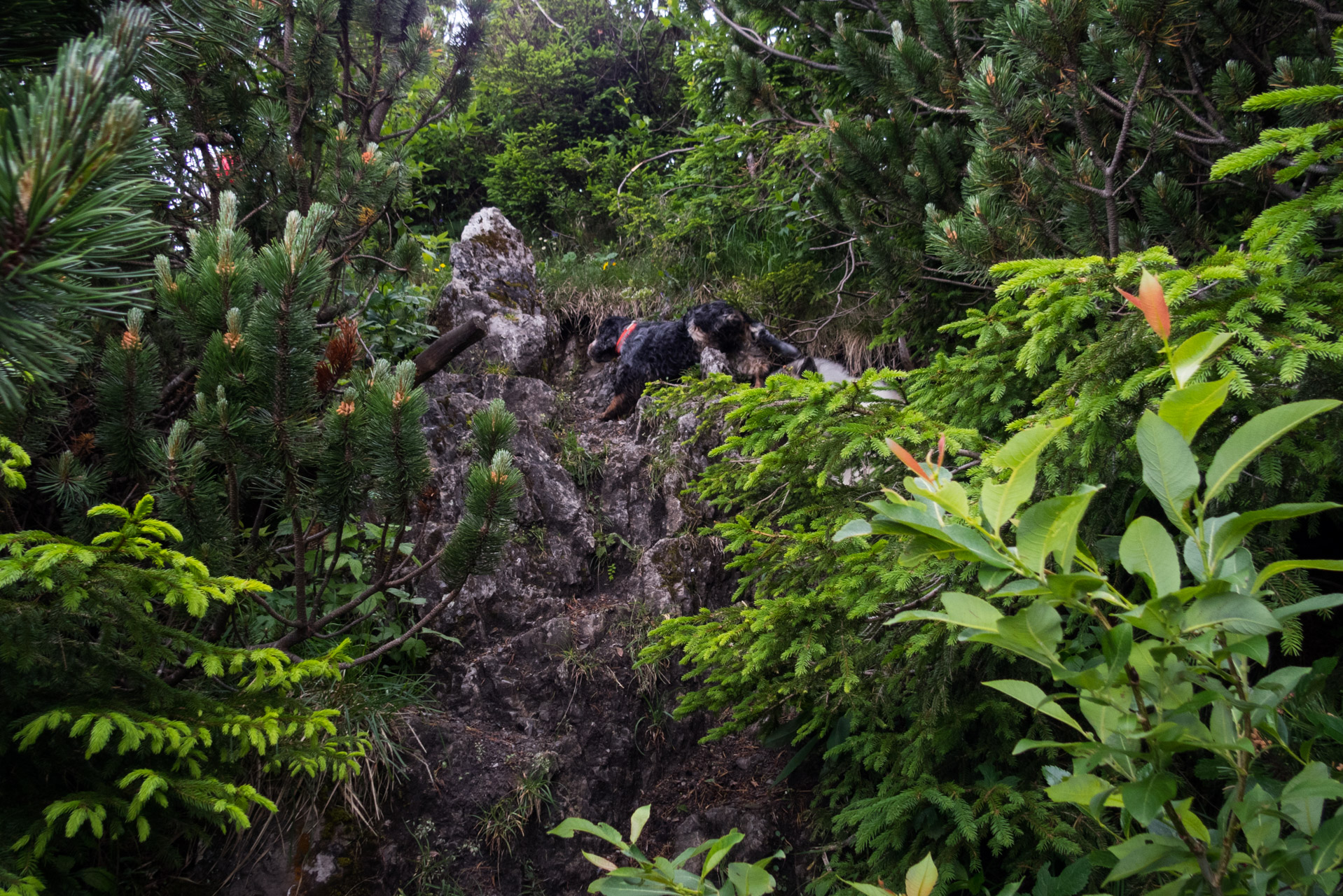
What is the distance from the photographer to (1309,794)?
0.55m

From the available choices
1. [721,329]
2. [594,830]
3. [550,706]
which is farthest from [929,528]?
[721,329]

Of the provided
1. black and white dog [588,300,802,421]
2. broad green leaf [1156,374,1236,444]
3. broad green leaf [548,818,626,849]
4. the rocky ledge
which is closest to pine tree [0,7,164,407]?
broad green leaf [548,818,626,849]

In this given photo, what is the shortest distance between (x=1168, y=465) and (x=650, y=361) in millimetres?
4151

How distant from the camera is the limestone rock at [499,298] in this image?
450 cm

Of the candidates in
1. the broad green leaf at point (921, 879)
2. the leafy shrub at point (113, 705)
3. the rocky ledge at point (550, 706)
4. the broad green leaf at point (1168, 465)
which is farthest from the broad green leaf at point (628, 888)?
the rocky ledge at point (550, 706)

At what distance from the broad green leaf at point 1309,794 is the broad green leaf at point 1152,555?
0.19 meters

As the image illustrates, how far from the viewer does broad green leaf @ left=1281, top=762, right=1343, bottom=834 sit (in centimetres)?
54

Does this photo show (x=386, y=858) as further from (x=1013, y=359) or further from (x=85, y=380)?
(x=1013, y=359)

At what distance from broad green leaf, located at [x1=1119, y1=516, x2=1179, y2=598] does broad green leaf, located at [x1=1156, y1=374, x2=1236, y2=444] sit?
0.26ft

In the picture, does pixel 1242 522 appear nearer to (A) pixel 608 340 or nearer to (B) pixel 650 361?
(B) pixel 650 361

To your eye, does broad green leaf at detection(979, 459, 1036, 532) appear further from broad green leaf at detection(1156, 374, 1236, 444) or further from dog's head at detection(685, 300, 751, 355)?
dog's head at detection(685, 300, 751, 355)

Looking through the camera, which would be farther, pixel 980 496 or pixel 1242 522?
pixel 980 496

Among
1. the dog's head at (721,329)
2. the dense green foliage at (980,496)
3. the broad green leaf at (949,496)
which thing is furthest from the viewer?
the dog's head at (721,329)

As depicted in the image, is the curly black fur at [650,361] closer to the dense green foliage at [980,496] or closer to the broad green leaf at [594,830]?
the dense green foliage at [980,496]
